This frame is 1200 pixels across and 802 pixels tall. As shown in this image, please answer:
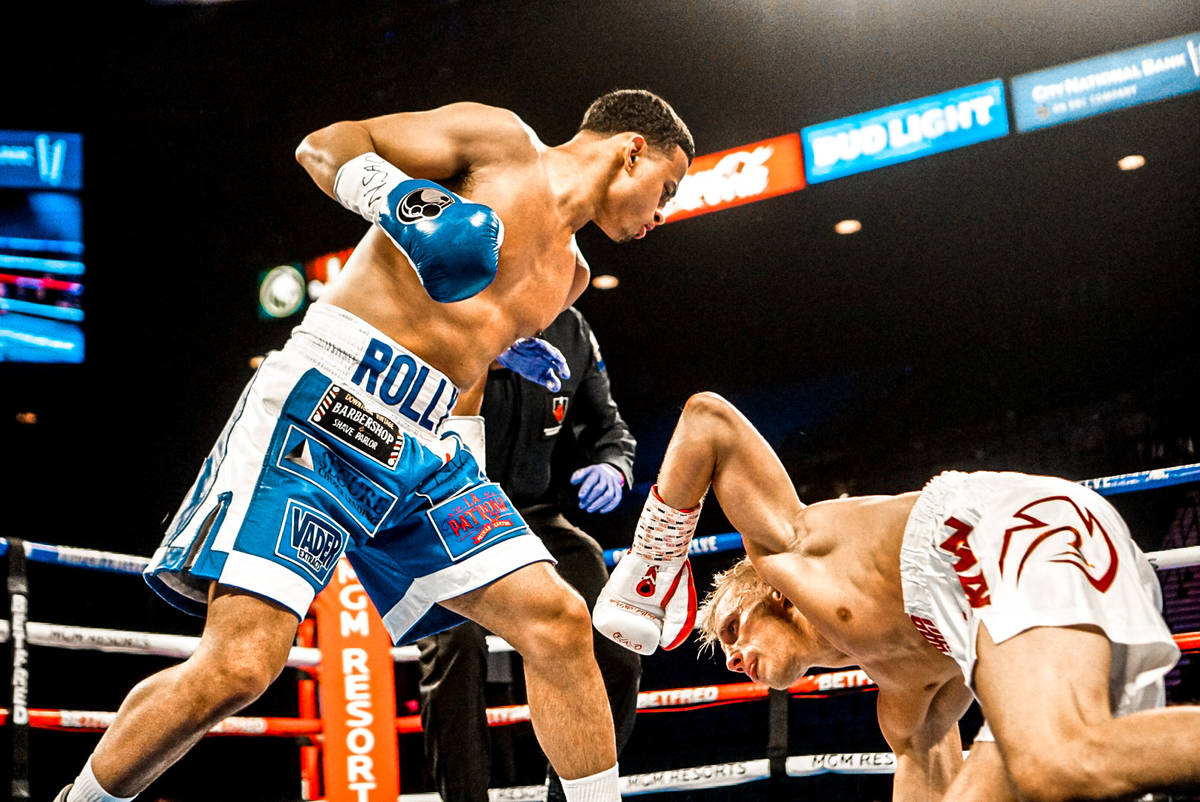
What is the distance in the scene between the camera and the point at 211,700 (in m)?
1.38

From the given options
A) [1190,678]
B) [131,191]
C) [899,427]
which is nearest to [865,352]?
[899,427]

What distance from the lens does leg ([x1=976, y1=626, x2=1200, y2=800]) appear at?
1190 mm

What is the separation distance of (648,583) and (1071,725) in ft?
2.84

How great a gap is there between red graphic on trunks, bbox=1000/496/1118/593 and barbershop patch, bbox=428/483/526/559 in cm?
71

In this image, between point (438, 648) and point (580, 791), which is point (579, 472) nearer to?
point (438, 648)

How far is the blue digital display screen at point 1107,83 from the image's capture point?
5.59 meters

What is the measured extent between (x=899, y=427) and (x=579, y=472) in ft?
23.0

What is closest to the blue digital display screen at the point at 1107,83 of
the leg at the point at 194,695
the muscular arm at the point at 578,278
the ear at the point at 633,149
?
the ear at the point at 633,149

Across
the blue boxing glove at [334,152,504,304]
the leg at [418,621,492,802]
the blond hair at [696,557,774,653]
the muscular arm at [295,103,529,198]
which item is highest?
the muscular arm at [295,103,529,198]

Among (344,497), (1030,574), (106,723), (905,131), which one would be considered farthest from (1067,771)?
(905,131)

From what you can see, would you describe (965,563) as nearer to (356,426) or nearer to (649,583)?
(649,583)

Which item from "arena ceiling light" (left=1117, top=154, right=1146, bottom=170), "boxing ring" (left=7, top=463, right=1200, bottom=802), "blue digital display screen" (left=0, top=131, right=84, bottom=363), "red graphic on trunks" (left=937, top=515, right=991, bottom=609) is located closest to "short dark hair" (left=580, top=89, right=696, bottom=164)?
"red graphic on trunks" (left=937, top=515, right=991, bottom=609)

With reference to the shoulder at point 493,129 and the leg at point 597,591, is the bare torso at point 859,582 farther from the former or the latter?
the shoulder at point 493,129

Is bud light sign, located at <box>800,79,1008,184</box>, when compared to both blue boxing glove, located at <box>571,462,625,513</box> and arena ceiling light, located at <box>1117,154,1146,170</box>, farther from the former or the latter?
blue boxing glove, located at <box>571,462,625,513</box>
